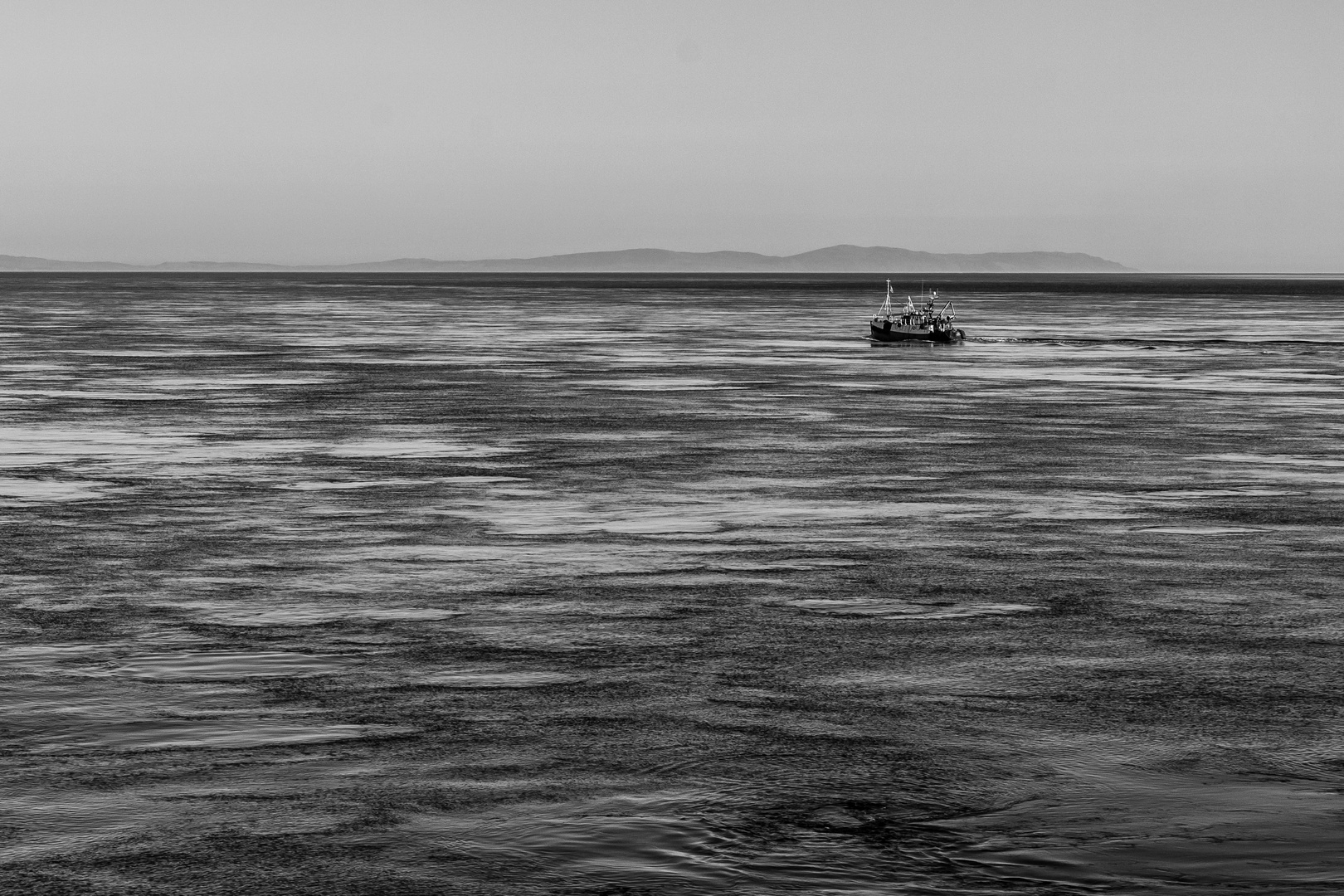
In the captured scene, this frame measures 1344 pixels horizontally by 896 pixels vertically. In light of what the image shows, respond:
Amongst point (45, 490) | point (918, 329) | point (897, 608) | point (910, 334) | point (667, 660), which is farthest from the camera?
point (918, 329)

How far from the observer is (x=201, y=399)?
3862cm

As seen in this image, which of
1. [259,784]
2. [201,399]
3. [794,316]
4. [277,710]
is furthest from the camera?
[794,316]

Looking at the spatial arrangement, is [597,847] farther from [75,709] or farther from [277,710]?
[75,709]

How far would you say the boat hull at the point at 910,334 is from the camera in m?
81.4

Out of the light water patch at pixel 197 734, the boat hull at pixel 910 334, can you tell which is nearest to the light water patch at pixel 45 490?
the light water patch at pixel 197 734

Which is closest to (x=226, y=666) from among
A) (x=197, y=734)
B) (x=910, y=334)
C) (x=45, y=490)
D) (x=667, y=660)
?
(x=197, y=734)

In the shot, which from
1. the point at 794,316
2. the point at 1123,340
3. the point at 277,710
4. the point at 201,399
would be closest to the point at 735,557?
the point at 277,710

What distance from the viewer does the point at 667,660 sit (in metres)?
12.6

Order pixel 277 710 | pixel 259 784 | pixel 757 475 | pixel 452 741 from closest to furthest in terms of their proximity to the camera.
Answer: pixel 259 784
pixel 452 741
pixel 277 710
pixel 757 475

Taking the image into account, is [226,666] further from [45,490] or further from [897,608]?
[45,490]

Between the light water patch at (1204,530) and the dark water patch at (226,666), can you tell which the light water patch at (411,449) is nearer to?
the light water patch at (1204,530)

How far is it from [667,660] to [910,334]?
70.9 metres

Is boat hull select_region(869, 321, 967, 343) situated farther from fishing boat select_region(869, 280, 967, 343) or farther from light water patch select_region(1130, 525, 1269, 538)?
light water patch select_region(1130, 525, 1269, 538)

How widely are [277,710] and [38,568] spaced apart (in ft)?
20.3
